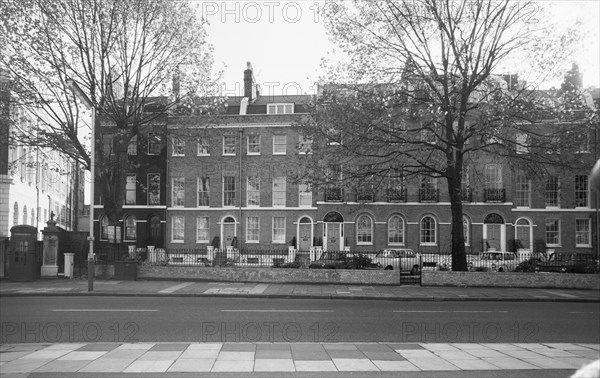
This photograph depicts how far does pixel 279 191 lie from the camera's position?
4628cm

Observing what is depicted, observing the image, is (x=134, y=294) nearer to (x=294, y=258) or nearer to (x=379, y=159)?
(x=294, y=258)

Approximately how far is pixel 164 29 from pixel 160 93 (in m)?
3.22

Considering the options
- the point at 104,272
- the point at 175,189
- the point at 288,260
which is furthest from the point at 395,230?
the point at 104,272

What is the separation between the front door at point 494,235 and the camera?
44.0 meters

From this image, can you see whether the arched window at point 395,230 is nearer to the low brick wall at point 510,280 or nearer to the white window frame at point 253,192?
the white window frame at point 253,192

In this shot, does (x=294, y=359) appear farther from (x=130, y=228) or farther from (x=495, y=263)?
(x=130, y=228)

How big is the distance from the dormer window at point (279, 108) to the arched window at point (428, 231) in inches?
580

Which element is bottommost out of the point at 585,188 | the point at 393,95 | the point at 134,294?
the point at 134,294

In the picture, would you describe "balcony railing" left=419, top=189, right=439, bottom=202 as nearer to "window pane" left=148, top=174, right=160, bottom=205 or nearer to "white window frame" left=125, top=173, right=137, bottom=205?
"window pane" left=148, top=174, right=160, bottom=205

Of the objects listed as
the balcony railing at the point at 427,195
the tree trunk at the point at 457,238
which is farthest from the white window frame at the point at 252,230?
the tree trunk at the point at 457,238

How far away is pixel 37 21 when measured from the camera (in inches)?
1024

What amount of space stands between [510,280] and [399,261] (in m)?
5.81

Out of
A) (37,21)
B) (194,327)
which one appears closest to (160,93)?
(37,21)

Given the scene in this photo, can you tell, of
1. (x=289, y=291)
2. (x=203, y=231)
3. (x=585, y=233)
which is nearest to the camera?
(x=289, y=291)
